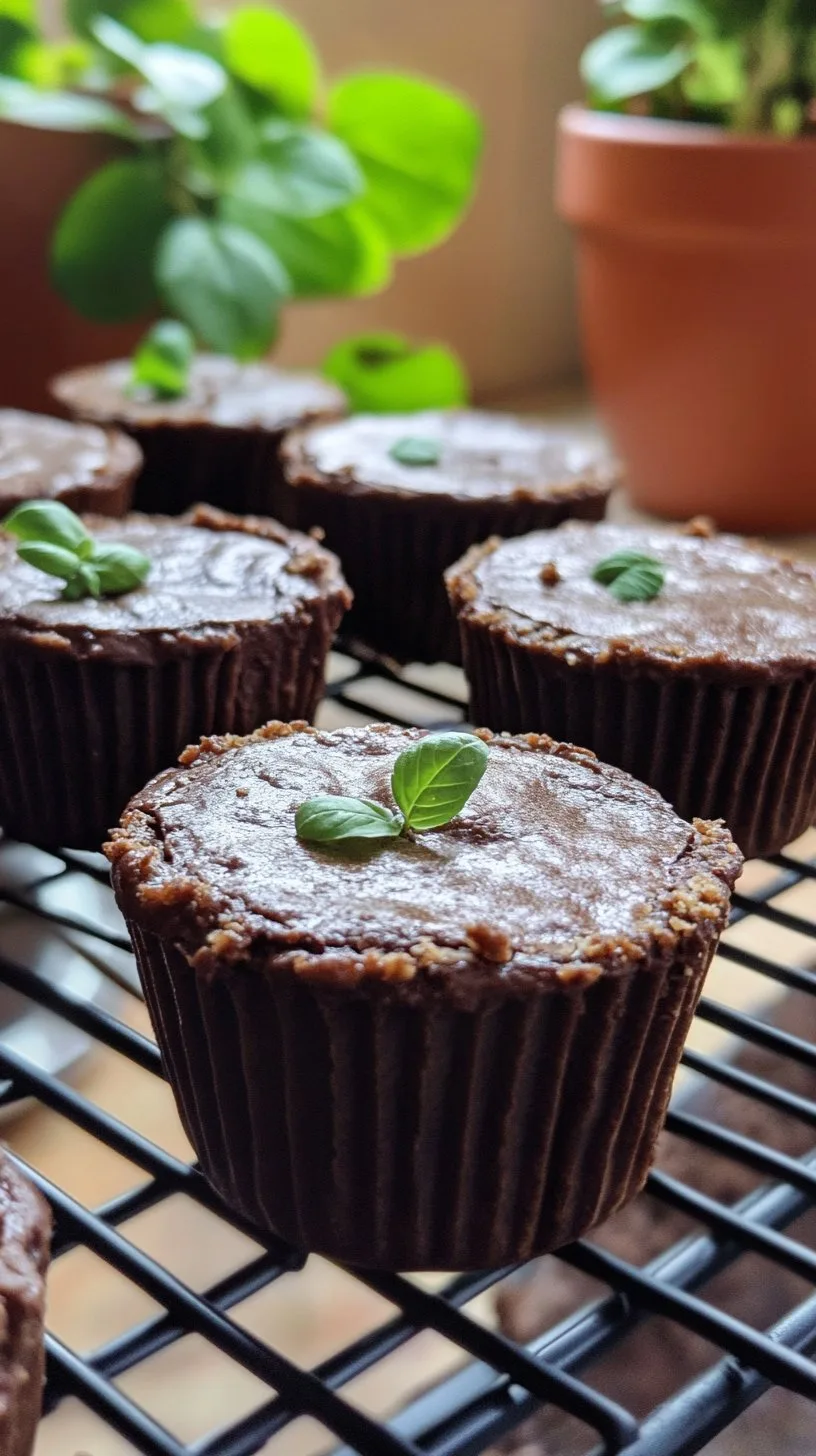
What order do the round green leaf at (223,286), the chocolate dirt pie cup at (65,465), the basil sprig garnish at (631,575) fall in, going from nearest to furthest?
the basil sprig garnish at (631,575) < the chocolate dirt pie cup at (65,465) < the round green leaf at (223,286)

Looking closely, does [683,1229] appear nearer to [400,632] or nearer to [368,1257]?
[368,1257]

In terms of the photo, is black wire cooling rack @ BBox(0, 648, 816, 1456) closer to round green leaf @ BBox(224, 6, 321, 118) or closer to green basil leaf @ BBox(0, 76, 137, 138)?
green basil leaf @ BBox(0, 76, 137, 138)

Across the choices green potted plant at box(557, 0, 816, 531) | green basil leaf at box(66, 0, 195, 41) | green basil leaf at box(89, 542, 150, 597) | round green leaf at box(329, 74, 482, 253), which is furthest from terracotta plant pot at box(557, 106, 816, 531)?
green basil leaf at box(89, 542, 150, 597)

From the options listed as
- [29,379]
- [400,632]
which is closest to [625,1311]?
[400,632]

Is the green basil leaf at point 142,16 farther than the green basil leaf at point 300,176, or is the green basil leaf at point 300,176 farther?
the green basil leaf at point 142,16

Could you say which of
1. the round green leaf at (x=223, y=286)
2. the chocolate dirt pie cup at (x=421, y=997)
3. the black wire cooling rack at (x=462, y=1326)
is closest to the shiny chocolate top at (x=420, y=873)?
the chocolate dirt pie cup at (x=421, y=997)

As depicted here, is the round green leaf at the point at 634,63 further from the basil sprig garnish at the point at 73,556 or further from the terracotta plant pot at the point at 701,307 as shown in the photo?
the basil sprig garnish at the point at 73,556

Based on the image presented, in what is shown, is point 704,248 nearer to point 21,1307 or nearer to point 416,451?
point 416,451
